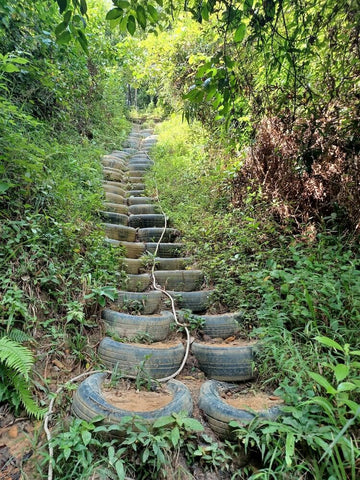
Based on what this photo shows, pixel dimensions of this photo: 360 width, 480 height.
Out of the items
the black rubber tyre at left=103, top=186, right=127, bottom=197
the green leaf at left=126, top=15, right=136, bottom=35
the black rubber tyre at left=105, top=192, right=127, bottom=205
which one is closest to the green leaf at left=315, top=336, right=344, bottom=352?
the green leaf at left=126, top=15, right=136, bottom=35

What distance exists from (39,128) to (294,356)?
3.89m

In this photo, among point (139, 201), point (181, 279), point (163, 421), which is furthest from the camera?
point (139, 201)

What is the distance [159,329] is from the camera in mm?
2080

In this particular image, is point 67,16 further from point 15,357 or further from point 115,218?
point 115,218

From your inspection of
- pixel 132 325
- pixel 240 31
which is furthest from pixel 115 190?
pixel 240 31

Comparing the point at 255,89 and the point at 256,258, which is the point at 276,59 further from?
the point at 255,89

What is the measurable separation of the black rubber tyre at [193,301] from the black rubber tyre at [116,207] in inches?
68.0

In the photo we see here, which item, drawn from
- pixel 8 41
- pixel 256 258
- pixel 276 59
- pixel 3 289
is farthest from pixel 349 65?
pixel 8 41

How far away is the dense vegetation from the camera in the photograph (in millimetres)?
1176

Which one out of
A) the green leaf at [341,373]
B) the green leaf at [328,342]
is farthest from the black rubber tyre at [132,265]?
the green leaf at [341,373]

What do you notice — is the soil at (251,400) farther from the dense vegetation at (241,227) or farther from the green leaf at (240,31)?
the green leaf at (240,31)

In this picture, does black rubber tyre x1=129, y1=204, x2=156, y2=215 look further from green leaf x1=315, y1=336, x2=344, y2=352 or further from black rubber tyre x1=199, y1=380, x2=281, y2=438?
green leaf x1=315, y1=336, x2=344, y2=352

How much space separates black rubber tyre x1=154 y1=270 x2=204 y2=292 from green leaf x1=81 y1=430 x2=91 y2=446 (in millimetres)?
1606

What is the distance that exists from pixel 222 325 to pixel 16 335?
56.3 inches
